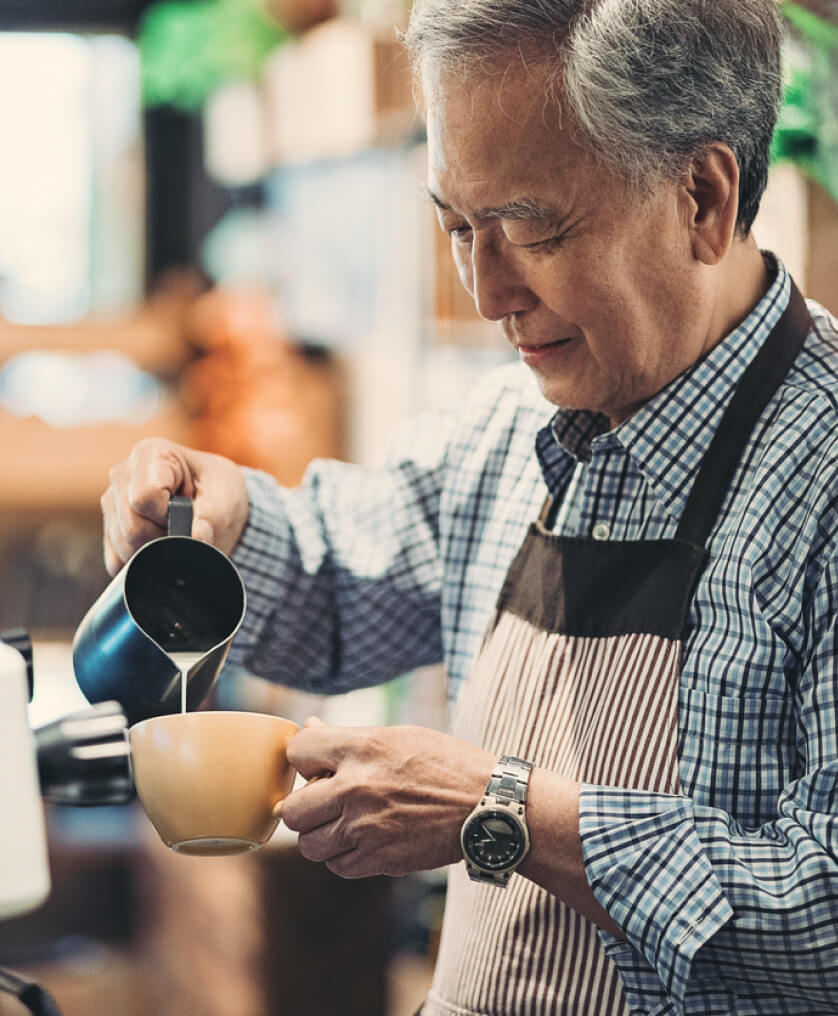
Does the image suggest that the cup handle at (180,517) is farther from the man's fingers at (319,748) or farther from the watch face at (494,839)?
the watch face at (494,839)

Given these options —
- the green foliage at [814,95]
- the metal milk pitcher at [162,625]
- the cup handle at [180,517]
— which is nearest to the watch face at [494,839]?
the metal milk pitcher at [162,625]

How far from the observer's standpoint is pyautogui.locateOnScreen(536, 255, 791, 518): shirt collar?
4.06 ft

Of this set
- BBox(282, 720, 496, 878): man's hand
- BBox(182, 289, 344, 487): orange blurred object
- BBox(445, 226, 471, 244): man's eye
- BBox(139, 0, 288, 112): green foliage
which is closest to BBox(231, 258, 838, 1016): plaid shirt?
BBox(282, 720, 496, 878): man's hand

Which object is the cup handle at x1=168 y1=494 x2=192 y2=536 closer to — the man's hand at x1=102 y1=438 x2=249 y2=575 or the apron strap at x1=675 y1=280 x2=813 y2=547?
the man's hand at x1=102 y1=438 x2=249 y2=575

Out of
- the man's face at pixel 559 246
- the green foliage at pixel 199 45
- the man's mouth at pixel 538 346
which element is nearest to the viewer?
the man's face at pixel 559 246

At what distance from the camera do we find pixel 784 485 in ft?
3.77

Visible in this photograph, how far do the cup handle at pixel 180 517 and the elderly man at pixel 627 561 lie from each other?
0.06 metres

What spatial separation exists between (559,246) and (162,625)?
49 centimetres

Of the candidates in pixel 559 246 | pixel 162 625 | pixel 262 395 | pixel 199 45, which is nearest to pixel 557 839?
pixel 162 625

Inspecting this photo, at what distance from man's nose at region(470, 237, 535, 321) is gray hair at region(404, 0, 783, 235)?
0.42ft

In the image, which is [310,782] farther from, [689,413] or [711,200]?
[711,200]

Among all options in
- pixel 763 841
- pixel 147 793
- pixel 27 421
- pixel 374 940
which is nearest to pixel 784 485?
pixel 763 841

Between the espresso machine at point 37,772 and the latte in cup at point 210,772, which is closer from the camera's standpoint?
the espresso machine at point 37,772

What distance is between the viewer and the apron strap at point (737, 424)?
47.5 inches
